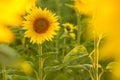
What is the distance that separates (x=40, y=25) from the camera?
2.22 metres

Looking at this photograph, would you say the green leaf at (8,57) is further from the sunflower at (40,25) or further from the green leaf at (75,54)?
the sunflower at (40,25)

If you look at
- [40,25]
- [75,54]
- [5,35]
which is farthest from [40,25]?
[5,35]

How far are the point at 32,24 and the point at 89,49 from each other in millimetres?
355

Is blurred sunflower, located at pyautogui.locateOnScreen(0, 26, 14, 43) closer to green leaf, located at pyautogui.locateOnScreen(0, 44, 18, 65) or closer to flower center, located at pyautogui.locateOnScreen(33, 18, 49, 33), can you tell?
green leaf, located at pyautogui.locateOnScreen(0, 44, 18, 65)

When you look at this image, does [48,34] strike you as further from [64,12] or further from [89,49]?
[64,12]

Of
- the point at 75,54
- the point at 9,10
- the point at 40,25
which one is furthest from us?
the point at 40,25

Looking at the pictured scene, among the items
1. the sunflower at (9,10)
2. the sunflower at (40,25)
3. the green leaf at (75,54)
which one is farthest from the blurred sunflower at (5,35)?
the sunflower at (40,25)

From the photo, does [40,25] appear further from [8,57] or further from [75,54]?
[8,57]

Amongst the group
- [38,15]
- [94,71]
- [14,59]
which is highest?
[38,15]

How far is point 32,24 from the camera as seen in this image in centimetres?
218

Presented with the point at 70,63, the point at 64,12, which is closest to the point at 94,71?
the point at 70,63

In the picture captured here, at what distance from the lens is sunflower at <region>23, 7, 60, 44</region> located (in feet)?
7.07

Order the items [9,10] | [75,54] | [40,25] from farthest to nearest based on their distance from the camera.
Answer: [40,25] → [75,54] → [9,10]

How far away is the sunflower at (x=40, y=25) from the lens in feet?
7.07
